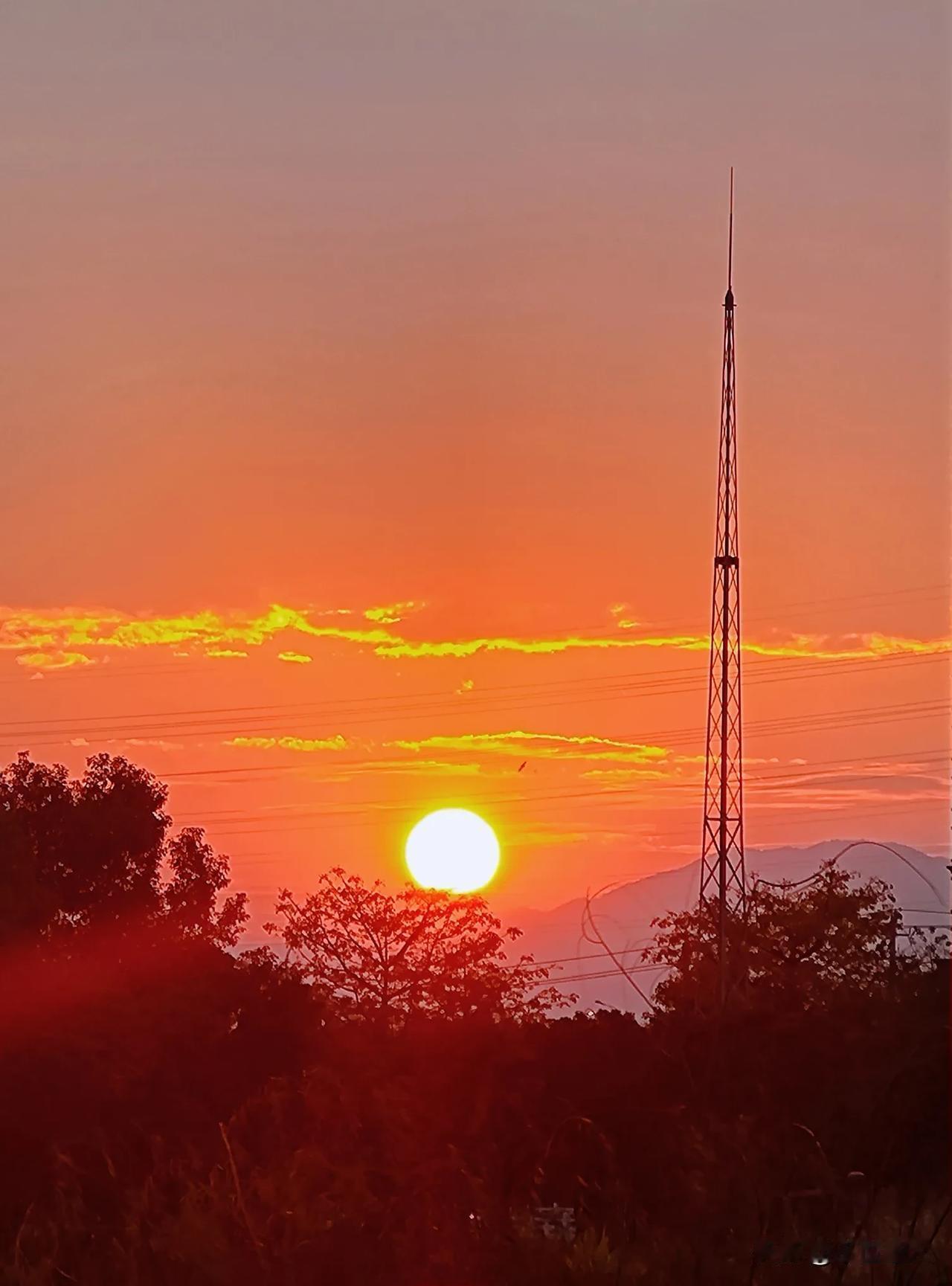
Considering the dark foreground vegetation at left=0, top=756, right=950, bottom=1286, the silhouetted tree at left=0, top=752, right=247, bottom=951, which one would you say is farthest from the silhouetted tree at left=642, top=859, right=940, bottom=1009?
the silhouetted tree at left=0, top=752, right=247, bottom=951

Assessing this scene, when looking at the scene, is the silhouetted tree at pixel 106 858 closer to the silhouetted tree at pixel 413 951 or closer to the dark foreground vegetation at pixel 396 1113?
the dark foreground vegetation at pixel 396 1113

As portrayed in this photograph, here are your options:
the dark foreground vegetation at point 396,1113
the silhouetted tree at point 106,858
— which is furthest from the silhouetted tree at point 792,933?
the silhouetted tree at point 106,858

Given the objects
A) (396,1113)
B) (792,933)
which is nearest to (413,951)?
(792,933)

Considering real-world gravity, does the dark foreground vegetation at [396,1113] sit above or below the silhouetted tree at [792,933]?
below

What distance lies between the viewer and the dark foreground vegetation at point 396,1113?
13.1m

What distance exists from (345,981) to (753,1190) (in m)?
70.2

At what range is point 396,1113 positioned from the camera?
20.1 m

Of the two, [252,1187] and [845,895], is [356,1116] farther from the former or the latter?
[845,895]

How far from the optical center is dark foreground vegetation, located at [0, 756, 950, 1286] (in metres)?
13.1

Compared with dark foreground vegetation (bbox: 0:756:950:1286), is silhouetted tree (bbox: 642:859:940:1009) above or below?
above

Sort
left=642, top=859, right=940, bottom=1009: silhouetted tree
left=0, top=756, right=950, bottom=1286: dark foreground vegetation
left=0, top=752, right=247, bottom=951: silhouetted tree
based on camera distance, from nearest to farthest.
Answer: left=0, top=756, right=950, bottom=1286: dark foreground vegetation, left=0, top=752, right=247, bottom=951: silhouetted tree, left=642, top=859, right=940, bottom=1009: silhouetted tree

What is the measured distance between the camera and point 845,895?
82.4 m

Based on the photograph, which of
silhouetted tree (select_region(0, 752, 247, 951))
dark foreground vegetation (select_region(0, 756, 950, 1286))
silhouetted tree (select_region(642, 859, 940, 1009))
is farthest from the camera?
silhouetted tree (select_region(642, 859, 940, 1009))

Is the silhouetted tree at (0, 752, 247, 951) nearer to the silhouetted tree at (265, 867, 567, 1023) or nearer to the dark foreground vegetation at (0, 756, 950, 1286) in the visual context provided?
the dark foreground vegetation at (0, 756, 950, 1286)
